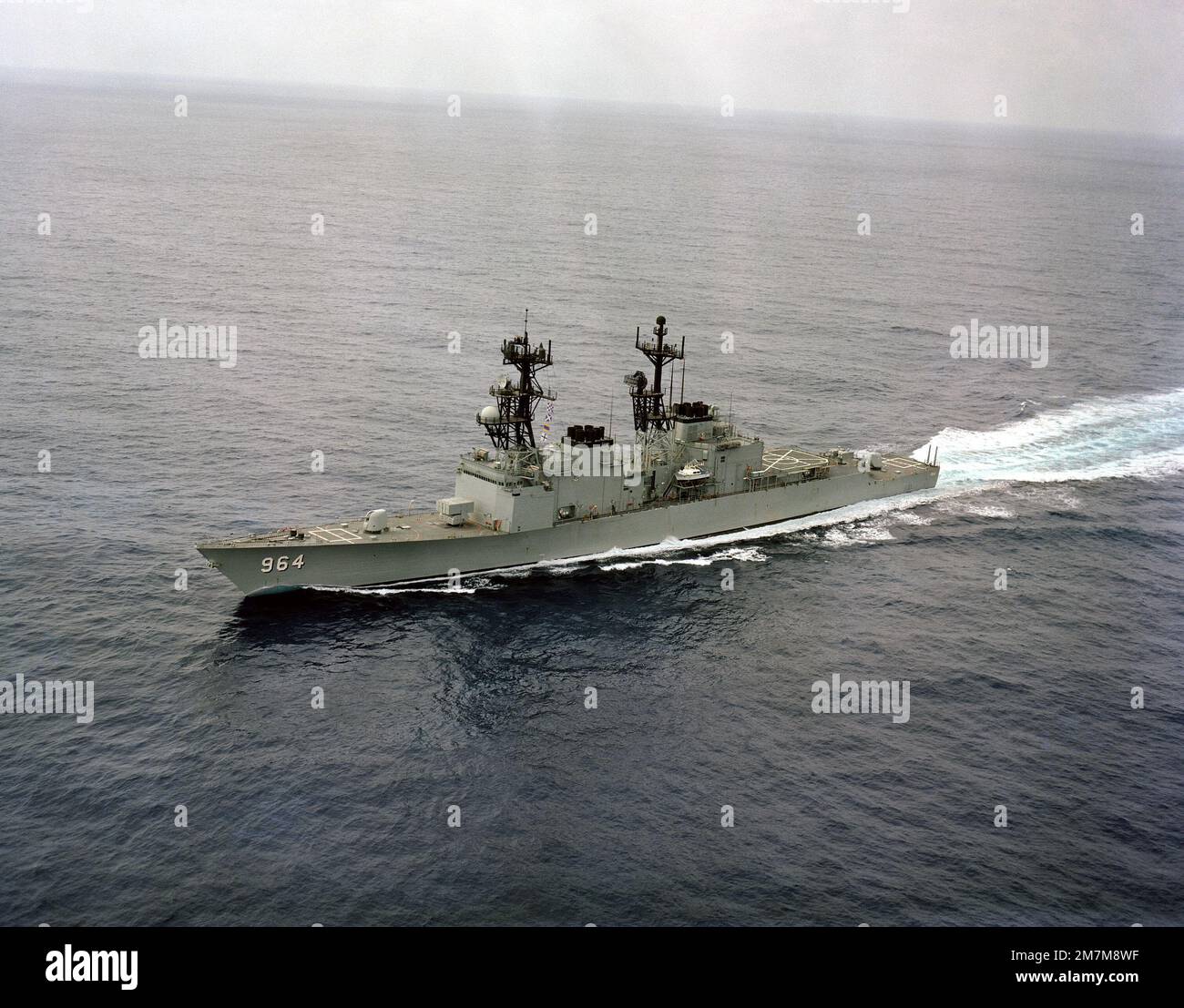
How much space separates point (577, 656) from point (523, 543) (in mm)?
12715

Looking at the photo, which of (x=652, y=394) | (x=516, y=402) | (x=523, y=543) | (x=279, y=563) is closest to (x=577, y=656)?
(x=523, y=543)

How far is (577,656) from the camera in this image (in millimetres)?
60406

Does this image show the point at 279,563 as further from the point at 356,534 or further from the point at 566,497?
the point at 566,497

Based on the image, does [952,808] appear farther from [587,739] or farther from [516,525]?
[516,525]

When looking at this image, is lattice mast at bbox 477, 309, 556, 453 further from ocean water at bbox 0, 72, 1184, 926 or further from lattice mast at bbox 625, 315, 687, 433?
ocean water at bbox 0, 72, 1184, 926

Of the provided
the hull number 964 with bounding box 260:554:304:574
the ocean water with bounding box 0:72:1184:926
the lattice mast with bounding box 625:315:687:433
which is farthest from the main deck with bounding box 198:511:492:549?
the lattice mast with bounding box 625:315:687:433

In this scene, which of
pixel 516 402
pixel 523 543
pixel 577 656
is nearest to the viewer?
pixel 577 656

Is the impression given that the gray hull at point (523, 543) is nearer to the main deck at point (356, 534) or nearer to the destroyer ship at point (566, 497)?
the destroyer ship at point (566, 497)

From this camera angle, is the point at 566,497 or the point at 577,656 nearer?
the point at 577,656

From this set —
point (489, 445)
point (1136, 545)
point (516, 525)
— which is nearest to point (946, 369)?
point (1136, 545)

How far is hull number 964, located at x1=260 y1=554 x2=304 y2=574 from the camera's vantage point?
6419cm

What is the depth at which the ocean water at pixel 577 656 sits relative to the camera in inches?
1709
